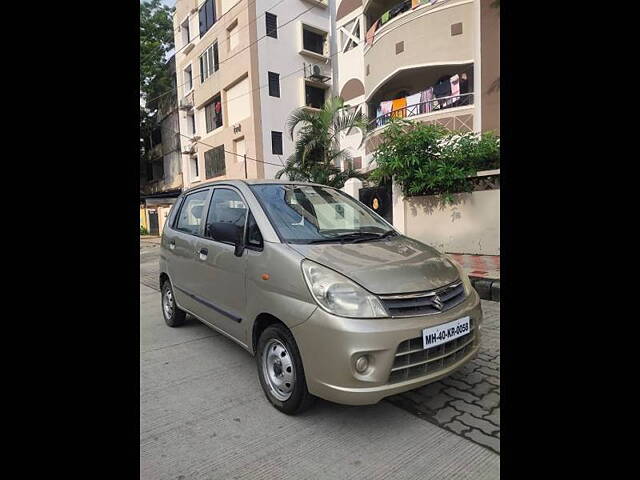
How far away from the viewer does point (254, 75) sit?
59.7ft

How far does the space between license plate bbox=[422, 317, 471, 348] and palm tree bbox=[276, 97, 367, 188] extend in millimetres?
9082


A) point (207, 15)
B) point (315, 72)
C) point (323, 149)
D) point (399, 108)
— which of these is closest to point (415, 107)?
point (399, 108)

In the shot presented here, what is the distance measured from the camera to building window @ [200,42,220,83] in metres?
21.0

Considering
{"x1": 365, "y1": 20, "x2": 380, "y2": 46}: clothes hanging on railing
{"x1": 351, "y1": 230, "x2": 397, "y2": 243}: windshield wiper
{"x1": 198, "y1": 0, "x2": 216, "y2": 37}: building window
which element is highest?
{"x1": 198, "y1": 0, "x2": 216, "y2": 37}: building window

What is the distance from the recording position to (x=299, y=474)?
202 centimetres

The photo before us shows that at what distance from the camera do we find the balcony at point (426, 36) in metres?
11.9

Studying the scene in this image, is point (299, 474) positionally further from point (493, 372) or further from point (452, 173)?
point (452, 173)

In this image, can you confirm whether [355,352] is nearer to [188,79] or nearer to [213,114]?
[213,114]

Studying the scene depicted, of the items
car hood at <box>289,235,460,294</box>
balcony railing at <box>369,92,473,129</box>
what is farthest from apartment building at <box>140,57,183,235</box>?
car hood at <box>289,235,460,294</box>

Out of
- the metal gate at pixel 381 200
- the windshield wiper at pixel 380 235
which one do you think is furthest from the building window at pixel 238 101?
A: the windshield wiper at pixel 380 235

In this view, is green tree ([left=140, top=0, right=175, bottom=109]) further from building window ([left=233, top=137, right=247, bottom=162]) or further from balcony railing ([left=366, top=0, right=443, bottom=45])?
balcony railing ([left=366, top=0, right=443, bottom=45])
